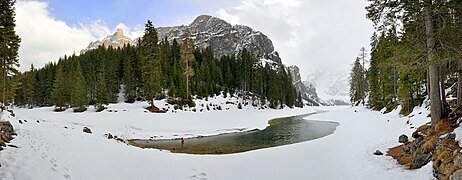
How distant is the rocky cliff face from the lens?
520 ft

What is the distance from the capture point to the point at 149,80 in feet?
129

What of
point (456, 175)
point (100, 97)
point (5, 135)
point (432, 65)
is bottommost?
point (456, 175)

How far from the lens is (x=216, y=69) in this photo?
6831cm

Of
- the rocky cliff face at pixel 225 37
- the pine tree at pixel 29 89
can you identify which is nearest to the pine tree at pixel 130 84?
the pine tree at pixel 29 89

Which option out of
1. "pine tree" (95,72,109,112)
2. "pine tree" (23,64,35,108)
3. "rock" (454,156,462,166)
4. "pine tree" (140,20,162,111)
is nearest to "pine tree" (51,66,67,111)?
"pine tree" (95,72,109,112)

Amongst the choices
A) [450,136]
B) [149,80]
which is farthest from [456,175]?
[149,80]

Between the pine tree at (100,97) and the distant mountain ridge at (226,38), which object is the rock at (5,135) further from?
the distant mountain ridge at (226,38)

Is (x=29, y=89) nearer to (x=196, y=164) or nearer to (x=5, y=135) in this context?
(x=5, y=135)

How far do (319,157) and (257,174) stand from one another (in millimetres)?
3955

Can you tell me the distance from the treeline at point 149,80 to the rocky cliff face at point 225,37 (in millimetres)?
78515

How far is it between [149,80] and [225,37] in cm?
12691

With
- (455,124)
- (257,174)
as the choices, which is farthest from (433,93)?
(257,174)

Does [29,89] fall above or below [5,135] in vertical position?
above

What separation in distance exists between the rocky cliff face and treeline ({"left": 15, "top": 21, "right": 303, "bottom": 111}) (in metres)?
78.5
